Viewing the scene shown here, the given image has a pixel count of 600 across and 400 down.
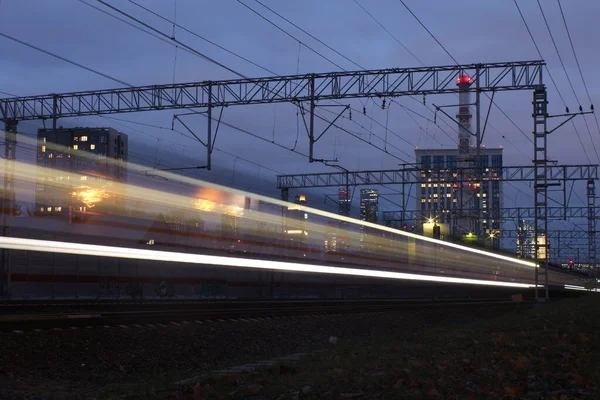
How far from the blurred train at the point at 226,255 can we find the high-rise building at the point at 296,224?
5cm

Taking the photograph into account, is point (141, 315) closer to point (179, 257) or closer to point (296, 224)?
point (179, 257)

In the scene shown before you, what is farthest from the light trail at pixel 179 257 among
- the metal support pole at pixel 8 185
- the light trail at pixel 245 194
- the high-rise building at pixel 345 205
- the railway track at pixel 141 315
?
the high-rise building at pixel 345 205

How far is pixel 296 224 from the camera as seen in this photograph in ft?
91.9

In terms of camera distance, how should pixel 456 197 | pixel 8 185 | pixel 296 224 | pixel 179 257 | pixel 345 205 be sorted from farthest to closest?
pixel 456 197 < pixel 345 205 < pixel 296 224 < pixel 179 257 < pixel 8 185

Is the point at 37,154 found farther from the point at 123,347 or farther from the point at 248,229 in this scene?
the point at 123,347

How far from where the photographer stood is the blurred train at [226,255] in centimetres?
2264

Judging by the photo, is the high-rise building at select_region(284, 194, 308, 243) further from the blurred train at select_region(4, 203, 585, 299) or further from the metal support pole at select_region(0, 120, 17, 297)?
the metal support pole at select_region(0, 120, 17, 297)

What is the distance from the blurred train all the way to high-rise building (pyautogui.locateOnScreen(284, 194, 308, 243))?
49mm

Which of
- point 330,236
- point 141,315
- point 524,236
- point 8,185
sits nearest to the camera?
point 141,315

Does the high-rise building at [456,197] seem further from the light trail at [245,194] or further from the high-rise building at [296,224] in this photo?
the high-rise building at [296,224]

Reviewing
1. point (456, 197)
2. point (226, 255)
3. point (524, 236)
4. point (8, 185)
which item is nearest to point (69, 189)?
point (8, 185)

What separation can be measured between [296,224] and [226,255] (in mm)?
4230

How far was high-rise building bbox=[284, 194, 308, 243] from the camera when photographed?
1080 inches

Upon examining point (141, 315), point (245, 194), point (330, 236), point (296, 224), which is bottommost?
point (141, 315)
